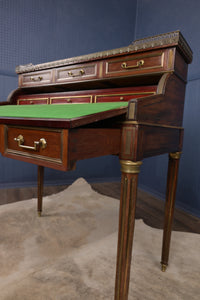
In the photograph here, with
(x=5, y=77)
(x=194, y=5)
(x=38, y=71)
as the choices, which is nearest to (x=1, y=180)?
(x=5, y=77)

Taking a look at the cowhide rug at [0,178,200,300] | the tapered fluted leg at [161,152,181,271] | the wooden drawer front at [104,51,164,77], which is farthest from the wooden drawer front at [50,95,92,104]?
the cowhide rug at [0,178,200,300]

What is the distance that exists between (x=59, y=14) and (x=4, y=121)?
3.11 m

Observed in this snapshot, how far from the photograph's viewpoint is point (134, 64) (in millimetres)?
1354

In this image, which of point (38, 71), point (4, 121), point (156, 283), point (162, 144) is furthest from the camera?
point (38, 71)

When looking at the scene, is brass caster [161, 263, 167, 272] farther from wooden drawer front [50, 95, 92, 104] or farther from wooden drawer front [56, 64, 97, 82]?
wooden drawer front [56, 64, 97, 82]

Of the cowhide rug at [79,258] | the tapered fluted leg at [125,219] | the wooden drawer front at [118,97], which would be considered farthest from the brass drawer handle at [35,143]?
the cowhide rug at [79,258]

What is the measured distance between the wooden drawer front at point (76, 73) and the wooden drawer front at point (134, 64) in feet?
0.41

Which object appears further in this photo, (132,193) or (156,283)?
(156,283)

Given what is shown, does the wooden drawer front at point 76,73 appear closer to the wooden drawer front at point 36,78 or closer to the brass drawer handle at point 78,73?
the brass drawer handle at point 78,73

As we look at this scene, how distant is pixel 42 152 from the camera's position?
83 cm

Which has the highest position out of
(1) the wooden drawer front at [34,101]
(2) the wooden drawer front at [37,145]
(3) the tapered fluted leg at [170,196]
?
(1) the wooden drawer front at [34,101]

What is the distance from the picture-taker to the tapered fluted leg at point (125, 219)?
0.95 metres

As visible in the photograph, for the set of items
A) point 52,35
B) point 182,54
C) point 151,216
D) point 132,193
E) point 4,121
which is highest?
point 52,35

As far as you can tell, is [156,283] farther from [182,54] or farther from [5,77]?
[5,77]
